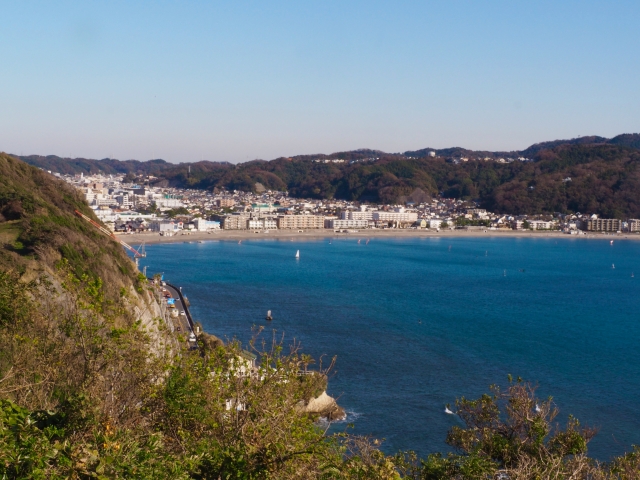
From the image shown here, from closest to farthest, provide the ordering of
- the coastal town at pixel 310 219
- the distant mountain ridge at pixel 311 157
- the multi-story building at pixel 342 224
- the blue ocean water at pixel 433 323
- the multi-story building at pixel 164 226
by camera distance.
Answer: the blue ocean water at pixel 433 323 < the multi-story building at pixel 164 226 < the coastal town at pixel 310 219 < the multi-story building at pixel 342 224 < the distant mountain ridge at pixel 311 157

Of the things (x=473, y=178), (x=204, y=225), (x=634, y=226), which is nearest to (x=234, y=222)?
(x=204, y=225)

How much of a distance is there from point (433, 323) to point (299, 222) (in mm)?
23589

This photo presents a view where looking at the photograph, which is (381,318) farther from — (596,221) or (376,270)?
(596,221)

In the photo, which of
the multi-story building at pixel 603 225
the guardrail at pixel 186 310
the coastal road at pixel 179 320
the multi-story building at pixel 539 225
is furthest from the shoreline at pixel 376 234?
the coastal road at pixel 179 320

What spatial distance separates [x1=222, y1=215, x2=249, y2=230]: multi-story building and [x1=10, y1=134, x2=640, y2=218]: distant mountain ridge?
16.3 metres

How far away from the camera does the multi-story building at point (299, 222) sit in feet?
113

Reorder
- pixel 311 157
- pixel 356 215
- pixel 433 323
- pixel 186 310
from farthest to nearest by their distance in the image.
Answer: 1. pixel 311 157
2. pixel 356 215
3. pixel 433 323
4. pixel 186 310

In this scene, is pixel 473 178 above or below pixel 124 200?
above

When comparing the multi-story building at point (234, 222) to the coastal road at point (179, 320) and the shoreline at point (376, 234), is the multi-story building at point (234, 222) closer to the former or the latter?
the shoreline at point (376, 234)

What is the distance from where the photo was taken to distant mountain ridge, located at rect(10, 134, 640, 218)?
40.5 meters

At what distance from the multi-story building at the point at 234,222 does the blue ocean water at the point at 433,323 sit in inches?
357

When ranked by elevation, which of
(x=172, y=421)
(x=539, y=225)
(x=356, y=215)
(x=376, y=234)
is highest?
(x=172, y=421)

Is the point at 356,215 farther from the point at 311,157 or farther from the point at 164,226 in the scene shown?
the point at 311,157

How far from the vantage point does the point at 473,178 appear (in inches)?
2060
